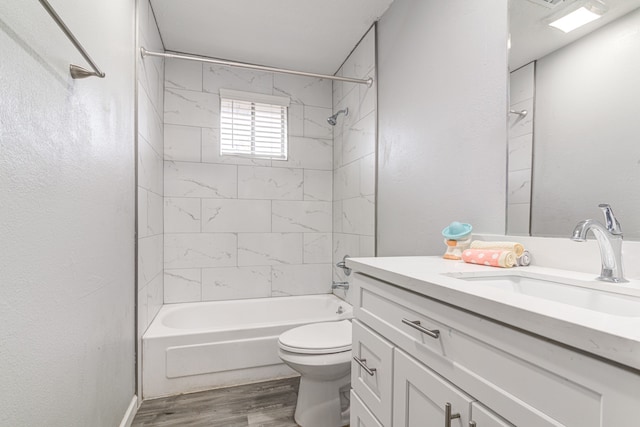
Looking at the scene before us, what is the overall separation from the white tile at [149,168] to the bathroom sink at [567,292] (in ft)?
5.91

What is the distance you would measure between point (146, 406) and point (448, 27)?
269 cm

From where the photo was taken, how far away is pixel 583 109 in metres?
0.96

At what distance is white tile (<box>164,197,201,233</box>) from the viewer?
2576 mm

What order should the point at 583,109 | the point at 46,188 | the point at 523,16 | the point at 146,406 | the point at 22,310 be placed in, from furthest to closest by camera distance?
the point at 146,406, the point at 523,16, the point at 583,109, the point at 46,188, the point at 22,310

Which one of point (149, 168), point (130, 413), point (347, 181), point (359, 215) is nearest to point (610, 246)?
point (359, 215)

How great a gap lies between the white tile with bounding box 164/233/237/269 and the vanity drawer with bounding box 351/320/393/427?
6.02ft

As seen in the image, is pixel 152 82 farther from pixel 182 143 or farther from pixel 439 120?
pixel 439 120

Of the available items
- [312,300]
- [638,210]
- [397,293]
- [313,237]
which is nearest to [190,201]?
[313,237]

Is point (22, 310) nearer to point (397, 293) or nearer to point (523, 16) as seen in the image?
point (397, 293)

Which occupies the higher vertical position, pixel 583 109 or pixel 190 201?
pixel 583 109

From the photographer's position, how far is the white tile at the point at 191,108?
8.45ft

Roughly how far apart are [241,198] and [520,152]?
86.8 inches

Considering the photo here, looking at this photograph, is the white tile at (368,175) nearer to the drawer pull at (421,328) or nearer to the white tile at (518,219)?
the white tile at (518,219)

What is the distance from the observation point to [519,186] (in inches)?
45.1
